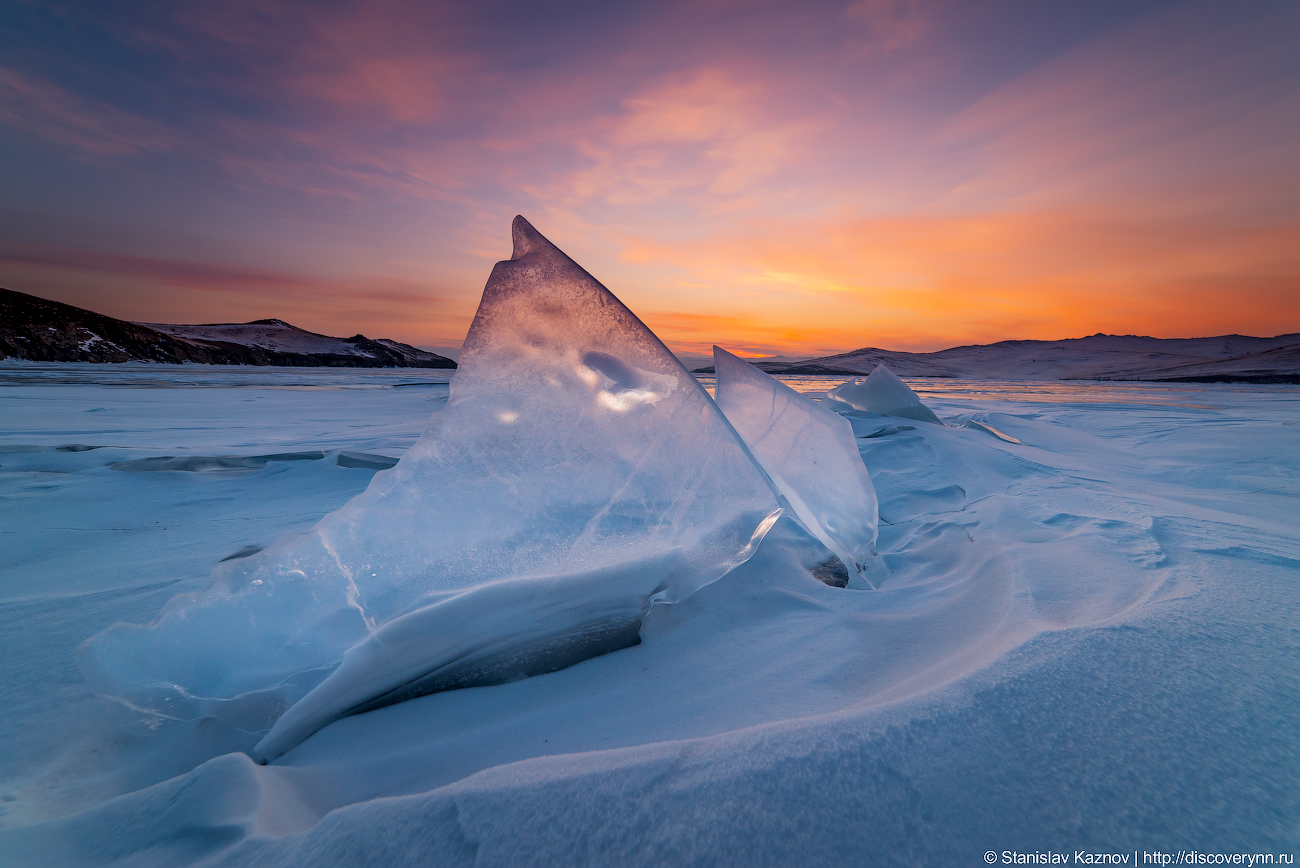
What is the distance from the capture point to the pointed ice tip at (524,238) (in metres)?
1.35

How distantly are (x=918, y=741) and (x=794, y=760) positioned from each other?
0.57 feet

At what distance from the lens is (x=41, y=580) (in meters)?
1.41

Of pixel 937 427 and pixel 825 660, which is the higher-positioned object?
pixel 937 427

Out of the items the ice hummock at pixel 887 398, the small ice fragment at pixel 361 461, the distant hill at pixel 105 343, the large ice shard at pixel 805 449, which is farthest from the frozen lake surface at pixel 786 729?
the distant hill at pixel 105 343

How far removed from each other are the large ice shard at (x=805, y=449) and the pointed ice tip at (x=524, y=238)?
765mm

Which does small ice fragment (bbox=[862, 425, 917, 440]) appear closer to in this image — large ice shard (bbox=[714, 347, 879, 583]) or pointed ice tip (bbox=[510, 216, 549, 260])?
large ice shard (bbox=[714, 347, 879, 583])

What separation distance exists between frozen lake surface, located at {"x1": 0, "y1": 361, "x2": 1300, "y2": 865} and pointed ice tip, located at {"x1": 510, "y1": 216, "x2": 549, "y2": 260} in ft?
3.28

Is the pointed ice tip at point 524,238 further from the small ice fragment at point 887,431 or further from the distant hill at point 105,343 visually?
the distant hill at point 105,343

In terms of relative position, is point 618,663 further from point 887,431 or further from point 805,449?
point 887,431

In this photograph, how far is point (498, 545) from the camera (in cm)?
119

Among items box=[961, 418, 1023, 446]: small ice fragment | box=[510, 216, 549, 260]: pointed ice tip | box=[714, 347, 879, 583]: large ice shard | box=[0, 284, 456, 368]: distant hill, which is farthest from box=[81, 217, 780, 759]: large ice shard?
box=[0, 284, 456, 368]: distant hill

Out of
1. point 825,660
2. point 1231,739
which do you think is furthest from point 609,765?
point 1231,739

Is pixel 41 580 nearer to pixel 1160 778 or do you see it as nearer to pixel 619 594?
pixel 619 594

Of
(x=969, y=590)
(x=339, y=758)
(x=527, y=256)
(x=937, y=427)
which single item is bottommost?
(x=339, y=758)
